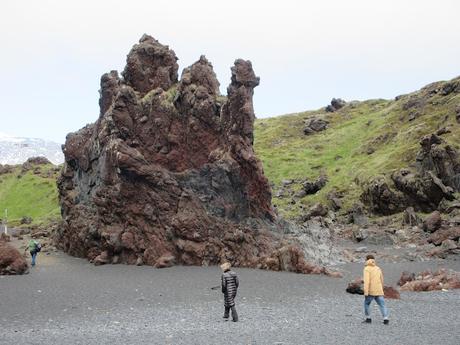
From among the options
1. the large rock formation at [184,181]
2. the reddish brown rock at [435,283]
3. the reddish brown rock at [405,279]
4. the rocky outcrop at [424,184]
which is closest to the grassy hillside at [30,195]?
the large rock formation at [184,181]

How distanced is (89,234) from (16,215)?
9537 centimetres

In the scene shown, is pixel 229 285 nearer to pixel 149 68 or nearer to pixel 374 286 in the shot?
pixel 374 286

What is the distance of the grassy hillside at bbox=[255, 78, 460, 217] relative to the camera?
10600 centimetres

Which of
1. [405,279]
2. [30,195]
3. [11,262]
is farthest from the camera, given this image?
[30,195]

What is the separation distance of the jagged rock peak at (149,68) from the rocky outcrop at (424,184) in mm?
46014

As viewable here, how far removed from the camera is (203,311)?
29234 mm

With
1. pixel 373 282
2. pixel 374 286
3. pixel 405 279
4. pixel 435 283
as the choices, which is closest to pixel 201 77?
pixel 405 279

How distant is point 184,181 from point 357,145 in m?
102

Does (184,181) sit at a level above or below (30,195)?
below

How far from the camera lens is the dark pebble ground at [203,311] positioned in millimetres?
22344

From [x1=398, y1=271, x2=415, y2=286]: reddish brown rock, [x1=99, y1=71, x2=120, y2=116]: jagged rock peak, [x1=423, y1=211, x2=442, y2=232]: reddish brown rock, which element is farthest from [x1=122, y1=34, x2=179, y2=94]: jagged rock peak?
[x1=423, y1=211, x2=442, y2=232]: reddish brown rock

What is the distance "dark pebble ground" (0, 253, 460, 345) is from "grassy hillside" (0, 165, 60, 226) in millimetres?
88724

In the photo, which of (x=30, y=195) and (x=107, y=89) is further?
(x=30, y=195)

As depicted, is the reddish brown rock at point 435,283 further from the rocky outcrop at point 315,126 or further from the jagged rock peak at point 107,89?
the rocky outcrop at point 315,126
